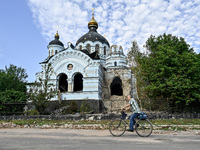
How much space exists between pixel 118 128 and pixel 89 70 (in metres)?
19.9

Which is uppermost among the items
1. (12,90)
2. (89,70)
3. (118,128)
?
(89,70)

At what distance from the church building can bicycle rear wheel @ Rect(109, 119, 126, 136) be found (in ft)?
59.3

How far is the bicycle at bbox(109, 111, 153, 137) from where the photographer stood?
629 cm

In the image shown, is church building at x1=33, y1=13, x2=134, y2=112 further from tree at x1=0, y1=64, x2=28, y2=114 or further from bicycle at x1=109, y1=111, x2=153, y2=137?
bicycle at x1=109, y1=111, x2=153, y2=137

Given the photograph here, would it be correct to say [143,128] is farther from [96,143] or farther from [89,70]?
[89,70]

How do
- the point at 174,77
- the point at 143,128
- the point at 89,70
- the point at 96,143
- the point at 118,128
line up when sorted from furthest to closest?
the point at 89,70 → the point at 174,77 → the point at 118,128 → the point at 143,128 → the point at 96,143

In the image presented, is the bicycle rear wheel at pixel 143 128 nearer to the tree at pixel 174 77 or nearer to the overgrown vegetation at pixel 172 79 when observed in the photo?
the overgrown vegetation at pixel 172 79

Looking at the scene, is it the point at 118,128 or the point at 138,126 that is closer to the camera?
the point at 138,126

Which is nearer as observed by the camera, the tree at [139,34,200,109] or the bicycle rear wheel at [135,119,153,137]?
the bicycle rear wheel at [135,119,153,137]

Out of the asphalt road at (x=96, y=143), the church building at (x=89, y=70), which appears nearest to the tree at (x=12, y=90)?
the church building at (x=89, y=70)

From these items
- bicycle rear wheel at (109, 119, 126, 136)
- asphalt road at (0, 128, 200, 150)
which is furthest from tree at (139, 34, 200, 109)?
asphalt road at (0, 128, 200, 150)

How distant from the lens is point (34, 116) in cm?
1454

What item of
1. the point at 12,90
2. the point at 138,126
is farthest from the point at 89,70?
the point at 138,126

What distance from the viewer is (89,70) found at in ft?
85.7
